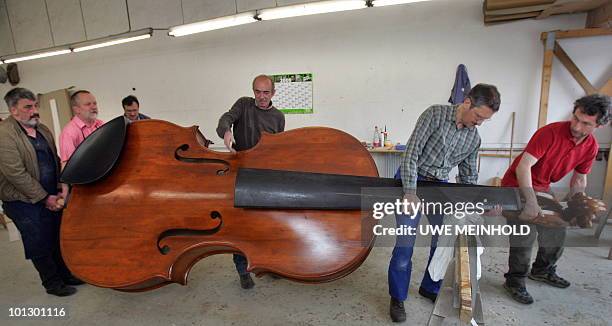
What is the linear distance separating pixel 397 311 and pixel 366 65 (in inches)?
129

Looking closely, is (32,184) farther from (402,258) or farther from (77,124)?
(402,258)

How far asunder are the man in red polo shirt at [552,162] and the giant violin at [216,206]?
779mm

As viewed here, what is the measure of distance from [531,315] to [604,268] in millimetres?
1096

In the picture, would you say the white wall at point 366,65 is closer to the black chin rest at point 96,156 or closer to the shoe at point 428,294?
the shoe at point 428,294

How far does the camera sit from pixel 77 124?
85.8 inches

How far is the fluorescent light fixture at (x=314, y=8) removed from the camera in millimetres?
2834

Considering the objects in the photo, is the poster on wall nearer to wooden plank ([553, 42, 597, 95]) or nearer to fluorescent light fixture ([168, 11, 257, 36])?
fluorescent light fixture ([168, 11, 257, 36])

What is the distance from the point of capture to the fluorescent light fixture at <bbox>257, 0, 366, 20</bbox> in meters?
2.83

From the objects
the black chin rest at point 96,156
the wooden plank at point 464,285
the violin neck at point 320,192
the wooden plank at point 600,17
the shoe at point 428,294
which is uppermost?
the wooden plank at point 600,17

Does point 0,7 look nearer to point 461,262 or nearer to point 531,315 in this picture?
point 461,262

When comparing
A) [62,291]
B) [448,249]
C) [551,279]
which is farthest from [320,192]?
[62,291]

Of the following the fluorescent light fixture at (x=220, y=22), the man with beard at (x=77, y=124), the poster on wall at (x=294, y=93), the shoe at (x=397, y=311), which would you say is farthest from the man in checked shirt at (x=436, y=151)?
the poster on wall at (x=294, y=93)

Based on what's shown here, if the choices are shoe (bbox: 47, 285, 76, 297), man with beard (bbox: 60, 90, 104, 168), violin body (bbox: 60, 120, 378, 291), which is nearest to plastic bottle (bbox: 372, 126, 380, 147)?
violin body (bbox: 60, 120, 378, 291)

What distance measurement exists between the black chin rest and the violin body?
1.9 inches
